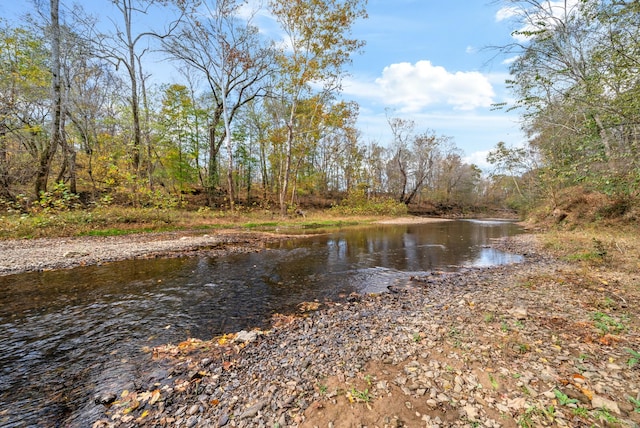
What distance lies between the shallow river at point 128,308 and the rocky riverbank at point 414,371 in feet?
1.62

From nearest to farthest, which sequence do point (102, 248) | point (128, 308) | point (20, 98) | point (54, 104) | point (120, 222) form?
point (128, 308) < point (102, 248) < point (54, 104) < point (120, 222) < point (20, 98)

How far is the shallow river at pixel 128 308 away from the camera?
3475 mm

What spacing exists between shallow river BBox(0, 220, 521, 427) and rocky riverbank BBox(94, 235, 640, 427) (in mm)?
495

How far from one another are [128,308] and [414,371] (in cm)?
632

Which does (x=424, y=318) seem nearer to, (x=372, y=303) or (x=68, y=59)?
(x=372, y=303)

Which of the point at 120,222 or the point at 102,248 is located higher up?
the point at 120,222

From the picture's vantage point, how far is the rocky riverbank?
104 inches

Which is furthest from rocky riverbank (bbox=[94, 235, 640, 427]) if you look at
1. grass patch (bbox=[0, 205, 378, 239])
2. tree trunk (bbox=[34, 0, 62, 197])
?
tree trunk (bbox=[34, 0, 62, 197])

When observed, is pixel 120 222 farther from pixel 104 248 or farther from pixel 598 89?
pixel 598 89

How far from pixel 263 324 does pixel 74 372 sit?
2.93 m

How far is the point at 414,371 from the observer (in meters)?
3.35

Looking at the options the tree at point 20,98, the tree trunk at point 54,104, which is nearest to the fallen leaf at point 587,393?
the tree trunk at point 54,104

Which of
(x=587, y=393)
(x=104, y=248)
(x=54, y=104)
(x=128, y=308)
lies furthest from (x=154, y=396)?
(x=54, y=104)

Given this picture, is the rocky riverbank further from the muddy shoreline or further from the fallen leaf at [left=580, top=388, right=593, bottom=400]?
the muddy shoreline
